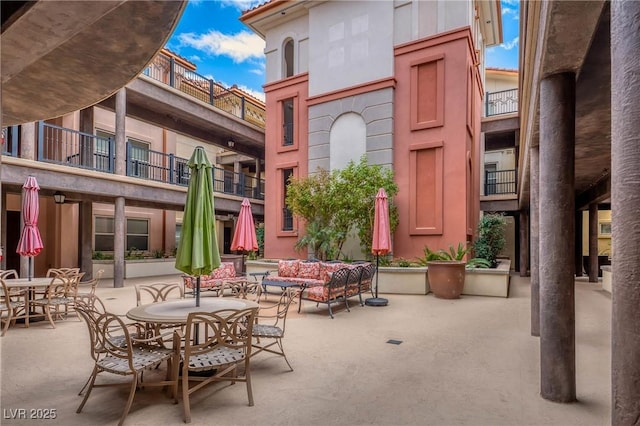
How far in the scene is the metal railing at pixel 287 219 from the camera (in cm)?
1397

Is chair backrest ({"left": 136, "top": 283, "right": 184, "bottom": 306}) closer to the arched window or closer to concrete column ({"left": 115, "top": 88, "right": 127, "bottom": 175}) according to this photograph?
concrete column ({"left": 115, "top": 88, "right": 127, "bottom": 175})

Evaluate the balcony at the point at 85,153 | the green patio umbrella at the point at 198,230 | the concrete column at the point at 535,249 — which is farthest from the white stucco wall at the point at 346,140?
the green patio umbrella at the point at 198,230

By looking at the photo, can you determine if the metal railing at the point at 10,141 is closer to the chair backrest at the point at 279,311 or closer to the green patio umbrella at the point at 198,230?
the chair backrest at the point at 279,311

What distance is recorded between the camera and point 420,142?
11.5 m

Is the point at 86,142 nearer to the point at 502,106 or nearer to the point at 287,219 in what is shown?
the point at 287,219

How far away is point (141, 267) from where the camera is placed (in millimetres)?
14547

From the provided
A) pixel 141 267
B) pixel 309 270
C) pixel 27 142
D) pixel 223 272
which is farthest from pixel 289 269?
pixel 141 267

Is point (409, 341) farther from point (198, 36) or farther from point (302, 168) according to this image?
point (198, 36)

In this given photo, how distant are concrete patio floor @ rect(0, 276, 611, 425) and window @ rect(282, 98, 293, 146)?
30.1ft

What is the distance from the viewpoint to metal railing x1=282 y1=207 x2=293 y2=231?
1397cm

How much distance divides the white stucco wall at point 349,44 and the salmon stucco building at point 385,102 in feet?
0.11

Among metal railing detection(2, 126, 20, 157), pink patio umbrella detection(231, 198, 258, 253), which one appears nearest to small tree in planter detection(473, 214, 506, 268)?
pink patio umbrella detection(231, 198, 258, 253)

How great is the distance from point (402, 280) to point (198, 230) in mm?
6950

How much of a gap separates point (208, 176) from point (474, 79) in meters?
11.4
